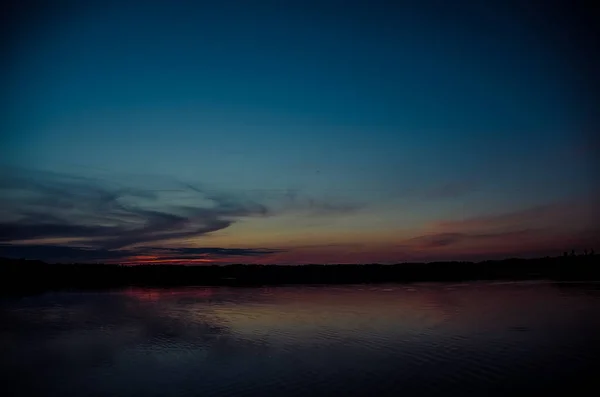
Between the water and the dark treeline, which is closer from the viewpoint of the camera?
the water

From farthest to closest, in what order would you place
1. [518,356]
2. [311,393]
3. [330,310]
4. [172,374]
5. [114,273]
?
[114,273] < [330,310] < [518,356] < [172,374] < [311,393]

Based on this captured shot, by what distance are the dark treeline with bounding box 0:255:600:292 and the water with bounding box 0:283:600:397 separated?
40205 millimetres

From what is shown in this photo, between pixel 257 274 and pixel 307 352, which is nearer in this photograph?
pixel 307 352

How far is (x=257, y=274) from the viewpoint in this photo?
102 metres

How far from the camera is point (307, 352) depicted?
17.8 m

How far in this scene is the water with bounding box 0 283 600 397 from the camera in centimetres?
1360

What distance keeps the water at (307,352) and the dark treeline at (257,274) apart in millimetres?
40205

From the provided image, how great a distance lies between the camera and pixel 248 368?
15.5m

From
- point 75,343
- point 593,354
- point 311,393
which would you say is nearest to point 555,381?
point 593,354

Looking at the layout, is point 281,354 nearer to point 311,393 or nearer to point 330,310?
point 311,393

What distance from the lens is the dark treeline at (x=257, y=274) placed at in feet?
229

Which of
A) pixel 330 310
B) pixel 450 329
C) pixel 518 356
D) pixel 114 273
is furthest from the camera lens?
pixel 114 273

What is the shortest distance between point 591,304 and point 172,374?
94.8ft

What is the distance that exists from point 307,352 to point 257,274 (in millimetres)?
85998
